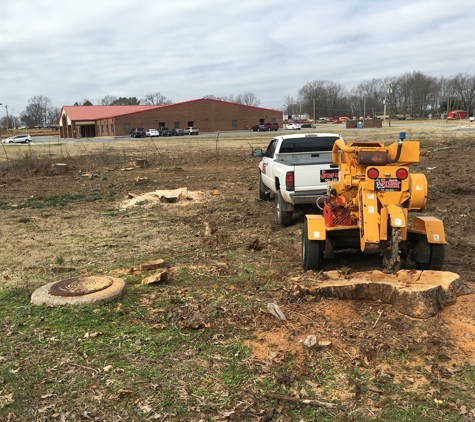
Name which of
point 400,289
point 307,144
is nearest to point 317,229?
point 400,289

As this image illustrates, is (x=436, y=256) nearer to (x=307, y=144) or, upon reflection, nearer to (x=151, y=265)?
(x=151, y=265)

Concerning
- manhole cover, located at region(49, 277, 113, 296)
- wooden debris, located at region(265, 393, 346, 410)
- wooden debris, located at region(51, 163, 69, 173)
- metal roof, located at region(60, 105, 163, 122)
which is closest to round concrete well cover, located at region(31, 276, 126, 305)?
manhole cover, located at region(49, 277, 113, 296)

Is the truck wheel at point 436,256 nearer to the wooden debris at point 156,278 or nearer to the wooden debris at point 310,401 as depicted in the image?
the wooden debris at point 310,401

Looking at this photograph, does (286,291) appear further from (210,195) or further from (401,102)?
(401,102)

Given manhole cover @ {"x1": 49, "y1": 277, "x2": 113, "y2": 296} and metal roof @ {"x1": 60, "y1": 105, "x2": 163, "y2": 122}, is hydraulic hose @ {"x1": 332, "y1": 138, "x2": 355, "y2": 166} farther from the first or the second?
metal roof @ {"x1": 60, "y1": 105, "x2": 163, "y2": 122}

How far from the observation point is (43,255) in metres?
7.78

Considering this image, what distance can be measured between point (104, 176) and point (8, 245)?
1189cm

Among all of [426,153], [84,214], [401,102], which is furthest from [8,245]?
[401,102]

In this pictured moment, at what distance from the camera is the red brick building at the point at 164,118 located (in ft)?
253

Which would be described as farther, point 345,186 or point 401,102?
point 401,102

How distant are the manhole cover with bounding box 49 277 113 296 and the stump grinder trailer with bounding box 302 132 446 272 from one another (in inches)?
105

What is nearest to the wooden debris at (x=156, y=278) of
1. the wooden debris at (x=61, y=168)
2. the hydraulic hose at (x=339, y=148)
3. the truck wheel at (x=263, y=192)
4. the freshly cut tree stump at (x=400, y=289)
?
the freshly cut tree stump at (x=400, y=289)

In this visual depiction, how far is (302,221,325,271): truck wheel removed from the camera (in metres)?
6.12

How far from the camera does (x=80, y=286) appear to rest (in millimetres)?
5508
